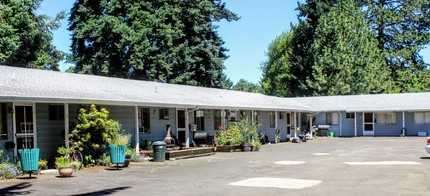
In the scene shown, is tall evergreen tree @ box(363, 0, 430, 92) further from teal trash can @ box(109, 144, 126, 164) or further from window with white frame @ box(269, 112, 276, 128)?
teal trash can @ box(109, 144, 126, 164)

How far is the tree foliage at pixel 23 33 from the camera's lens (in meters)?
31.2

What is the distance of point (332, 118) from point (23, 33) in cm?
2869

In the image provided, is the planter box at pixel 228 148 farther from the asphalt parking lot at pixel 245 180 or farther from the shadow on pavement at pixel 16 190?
the shadow on pavement at pixel 16 190

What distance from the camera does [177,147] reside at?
2375 cm

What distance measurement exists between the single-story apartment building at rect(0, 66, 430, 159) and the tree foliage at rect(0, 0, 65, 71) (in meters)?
10.0

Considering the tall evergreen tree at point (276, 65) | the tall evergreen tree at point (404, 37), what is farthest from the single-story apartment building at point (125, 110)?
the tall evergreen tree at point (276, 65)

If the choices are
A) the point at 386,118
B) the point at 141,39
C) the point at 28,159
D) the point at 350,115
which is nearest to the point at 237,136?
the point at 28,159

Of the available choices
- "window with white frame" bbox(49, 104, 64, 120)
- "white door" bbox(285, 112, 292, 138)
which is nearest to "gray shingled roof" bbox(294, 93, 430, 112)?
"white door" bbox(285, 112, 292, 138)

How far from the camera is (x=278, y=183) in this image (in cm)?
1240

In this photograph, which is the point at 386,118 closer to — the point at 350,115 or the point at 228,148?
the point at 350,115

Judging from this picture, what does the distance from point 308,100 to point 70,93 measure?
35.8m

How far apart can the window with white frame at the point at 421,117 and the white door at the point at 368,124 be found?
381cm

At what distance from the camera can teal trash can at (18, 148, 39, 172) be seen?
46.6 ft

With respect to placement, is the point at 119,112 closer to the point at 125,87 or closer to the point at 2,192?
the point at 125,87
